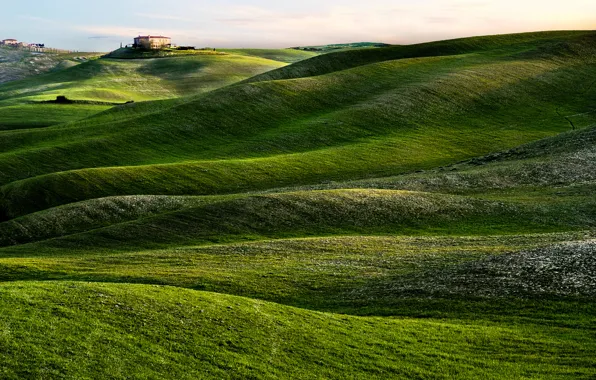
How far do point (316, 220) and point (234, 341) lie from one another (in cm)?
3871

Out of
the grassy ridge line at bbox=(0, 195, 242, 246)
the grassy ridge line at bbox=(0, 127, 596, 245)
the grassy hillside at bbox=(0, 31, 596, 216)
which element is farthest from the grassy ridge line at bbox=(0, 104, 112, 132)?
the grassy ridge line at bbox=(0, 127, 596, 245)

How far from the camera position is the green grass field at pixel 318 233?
30531mm

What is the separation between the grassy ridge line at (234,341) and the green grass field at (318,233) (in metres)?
0.13

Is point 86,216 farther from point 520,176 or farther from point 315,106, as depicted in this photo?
point 315,106

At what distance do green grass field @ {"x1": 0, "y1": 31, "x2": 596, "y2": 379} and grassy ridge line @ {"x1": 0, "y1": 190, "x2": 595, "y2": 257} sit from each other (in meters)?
0.30

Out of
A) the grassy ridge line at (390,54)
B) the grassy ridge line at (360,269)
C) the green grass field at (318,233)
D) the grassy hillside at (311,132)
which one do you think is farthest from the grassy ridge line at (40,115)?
the grassy ridge line at (360,269)

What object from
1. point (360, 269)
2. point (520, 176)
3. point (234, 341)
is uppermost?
point (234, 341)

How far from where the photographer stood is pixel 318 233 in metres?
66.4

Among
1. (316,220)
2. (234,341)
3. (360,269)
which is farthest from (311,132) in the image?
(234,341)

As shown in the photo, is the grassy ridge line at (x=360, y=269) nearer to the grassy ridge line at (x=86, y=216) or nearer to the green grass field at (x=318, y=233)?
the green grass field at (x=318, y=233)

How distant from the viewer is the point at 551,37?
642 ft

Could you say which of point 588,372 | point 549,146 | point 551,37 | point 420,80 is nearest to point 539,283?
point 588,372

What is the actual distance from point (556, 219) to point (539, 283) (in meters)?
29.6

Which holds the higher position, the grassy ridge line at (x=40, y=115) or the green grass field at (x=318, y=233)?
the grassy ridge line at (x=40, y=115)
